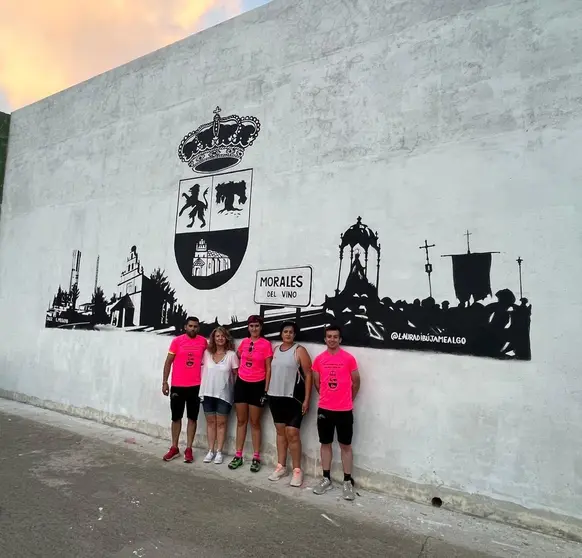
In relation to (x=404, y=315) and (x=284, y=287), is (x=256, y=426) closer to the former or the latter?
(x=284, y=287)

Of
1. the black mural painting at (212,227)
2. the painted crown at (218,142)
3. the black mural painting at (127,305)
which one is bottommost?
the black mural painting at (127,305)

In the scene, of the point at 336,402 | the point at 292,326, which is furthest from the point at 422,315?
the point at 292,326

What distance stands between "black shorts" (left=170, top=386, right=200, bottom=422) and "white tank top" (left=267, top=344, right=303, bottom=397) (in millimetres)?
1195

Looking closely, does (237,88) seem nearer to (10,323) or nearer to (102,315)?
(102,315)

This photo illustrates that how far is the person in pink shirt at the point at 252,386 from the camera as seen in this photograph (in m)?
5.36

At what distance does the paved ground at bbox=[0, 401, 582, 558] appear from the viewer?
3.55m

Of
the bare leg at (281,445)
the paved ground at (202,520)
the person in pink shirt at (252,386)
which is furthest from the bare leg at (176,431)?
the bare leg at (281,445)

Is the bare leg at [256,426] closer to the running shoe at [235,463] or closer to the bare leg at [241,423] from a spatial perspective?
the bare leg at [241,423]

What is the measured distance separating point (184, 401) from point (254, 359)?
1.21 m

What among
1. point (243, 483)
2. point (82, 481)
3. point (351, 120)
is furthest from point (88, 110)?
point (243, 483)

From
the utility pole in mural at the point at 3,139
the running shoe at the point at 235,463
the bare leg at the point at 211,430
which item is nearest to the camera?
the running shoe at the point at 235,463

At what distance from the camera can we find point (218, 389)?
556 cm

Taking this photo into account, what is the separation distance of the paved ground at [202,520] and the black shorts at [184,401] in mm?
628

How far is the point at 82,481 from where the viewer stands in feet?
15.7
